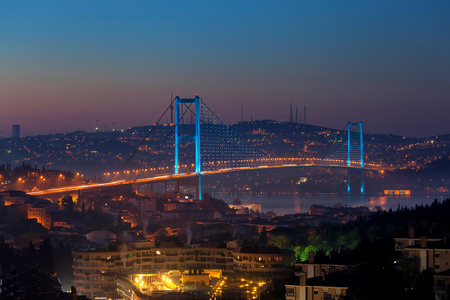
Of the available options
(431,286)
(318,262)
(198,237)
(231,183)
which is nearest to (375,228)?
(318,262)

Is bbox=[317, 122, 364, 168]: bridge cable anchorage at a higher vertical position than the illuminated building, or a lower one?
higher

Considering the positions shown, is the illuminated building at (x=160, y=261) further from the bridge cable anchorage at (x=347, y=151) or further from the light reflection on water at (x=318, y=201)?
the bridge cable anchorage at (x=347, y=151)

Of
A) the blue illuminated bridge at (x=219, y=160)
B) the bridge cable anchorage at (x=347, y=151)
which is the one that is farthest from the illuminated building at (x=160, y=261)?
the bridge cable anchorage at (x=347, y=151)

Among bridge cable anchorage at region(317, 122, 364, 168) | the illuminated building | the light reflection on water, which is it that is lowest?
the illuminated building

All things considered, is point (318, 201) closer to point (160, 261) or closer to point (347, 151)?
point (347, 151)

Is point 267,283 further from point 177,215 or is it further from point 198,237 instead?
point 177,215

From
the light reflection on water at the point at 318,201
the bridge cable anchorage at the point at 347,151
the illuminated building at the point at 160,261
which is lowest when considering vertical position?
the illuminated building at the point at 160,261

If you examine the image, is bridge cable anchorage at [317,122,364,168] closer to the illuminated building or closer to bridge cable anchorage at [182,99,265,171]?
bridge cable anchorage at [182,99,265,171]

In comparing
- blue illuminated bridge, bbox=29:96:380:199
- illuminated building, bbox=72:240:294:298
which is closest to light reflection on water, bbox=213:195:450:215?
blue illuminated bridge, bbox=29:96:380:199

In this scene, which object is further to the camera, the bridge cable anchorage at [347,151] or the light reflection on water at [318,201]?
the bridge cable anchorage at [347,151]
